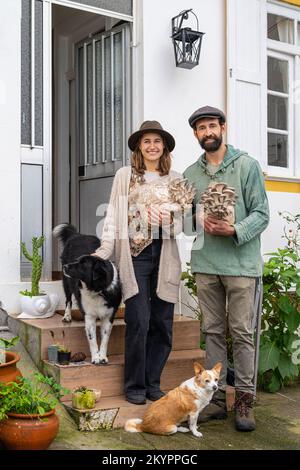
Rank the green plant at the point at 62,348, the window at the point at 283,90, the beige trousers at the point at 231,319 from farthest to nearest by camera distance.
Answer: the window at the point at 283,90
the green plant at the point at 62,348
the beige trousers at the point at 231,319

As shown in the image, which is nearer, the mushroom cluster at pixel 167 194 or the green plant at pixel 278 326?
the mushroom cluster at pixel 167 194

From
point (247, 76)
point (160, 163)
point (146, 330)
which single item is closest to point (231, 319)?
point (146, 330)

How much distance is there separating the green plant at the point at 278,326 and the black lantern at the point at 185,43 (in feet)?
6.10

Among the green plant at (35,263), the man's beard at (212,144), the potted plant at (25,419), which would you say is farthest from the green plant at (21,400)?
the man's beard at (212,144)

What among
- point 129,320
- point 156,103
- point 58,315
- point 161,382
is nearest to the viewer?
point 129,320

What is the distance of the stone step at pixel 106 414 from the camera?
3.39 m

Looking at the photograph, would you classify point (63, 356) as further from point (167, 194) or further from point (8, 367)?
point (167, 194)

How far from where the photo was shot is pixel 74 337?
395 cm

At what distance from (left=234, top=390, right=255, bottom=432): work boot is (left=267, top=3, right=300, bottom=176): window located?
9.64 ft

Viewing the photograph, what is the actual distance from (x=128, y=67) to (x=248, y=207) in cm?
221

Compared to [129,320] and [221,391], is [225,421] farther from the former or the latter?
[129,320]

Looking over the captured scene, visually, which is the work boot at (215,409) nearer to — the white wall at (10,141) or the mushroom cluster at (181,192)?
the mushroom cluster at (181,192)

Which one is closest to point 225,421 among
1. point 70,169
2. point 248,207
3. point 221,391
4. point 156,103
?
point 221,391

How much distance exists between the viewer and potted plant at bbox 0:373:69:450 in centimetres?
294
